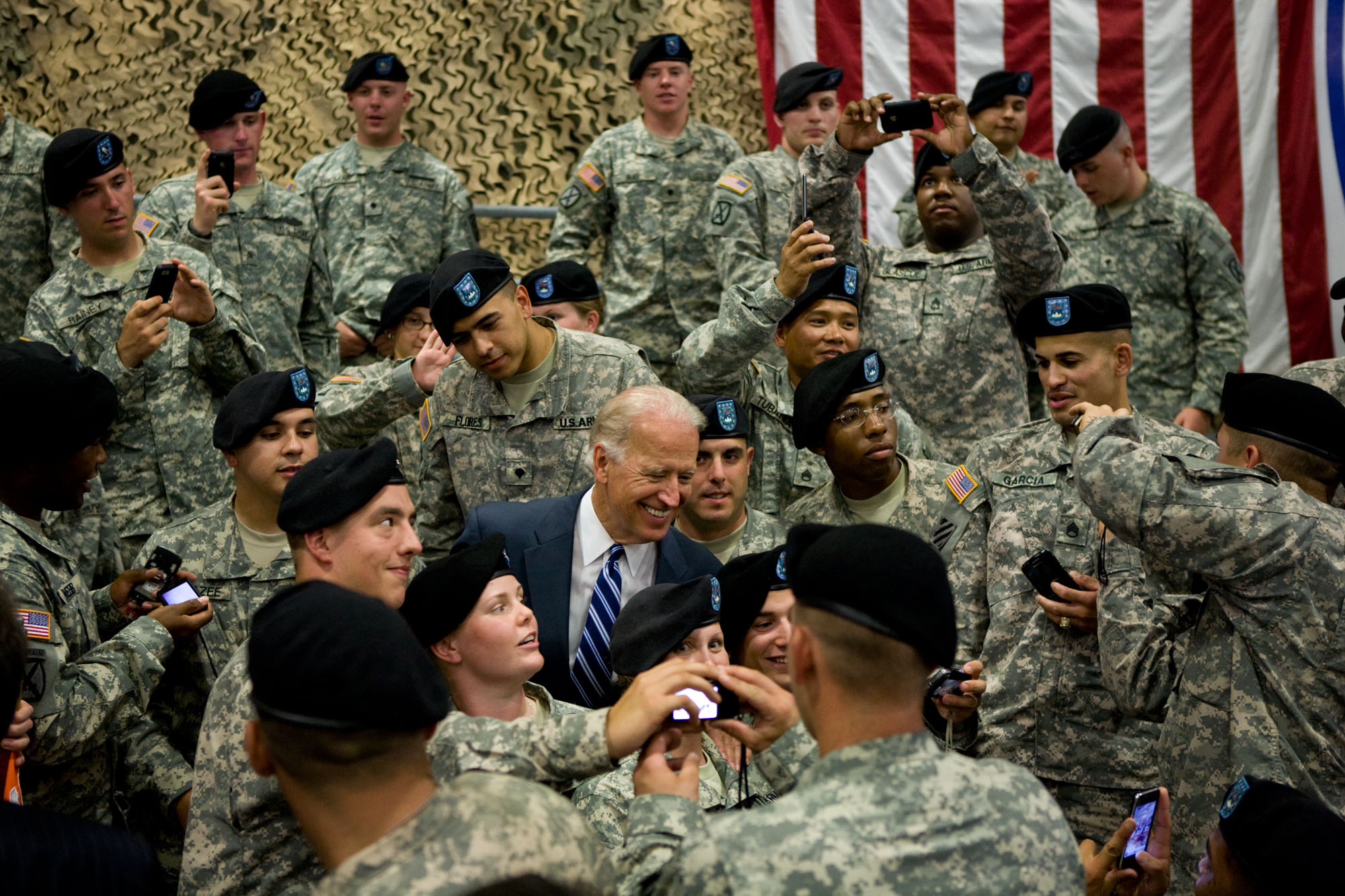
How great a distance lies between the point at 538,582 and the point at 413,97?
14.9 feet

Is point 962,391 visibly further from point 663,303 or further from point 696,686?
point 696,686

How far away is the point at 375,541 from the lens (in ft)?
10.6

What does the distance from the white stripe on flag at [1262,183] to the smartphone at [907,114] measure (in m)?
3.52

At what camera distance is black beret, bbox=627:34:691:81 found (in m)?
6.74

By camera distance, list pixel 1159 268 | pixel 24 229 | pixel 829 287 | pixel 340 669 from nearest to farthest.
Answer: pixel 340 669
pixel 829 287
pixel 24 229
pixel 1159 268

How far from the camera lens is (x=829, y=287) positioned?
497 cm

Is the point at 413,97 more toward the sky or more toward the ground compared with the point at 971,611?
more toward the sky

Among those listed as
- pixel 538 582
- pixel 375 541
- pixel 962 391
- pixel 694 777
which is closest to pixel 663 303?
pixel 962 391

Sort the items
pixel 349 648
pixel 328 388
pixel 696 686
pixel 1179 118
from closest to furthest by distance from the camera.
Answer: pixel 349 648, pixel 696 686, pixel 328 388, pixel 1179 118

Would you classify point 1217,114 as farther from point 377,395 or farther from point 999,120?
point 377,395

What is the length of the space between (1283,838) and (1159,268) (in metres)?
4.38

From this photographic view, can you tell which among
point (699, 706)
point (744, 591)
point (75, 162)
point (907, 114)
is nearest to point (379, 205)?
point (75, 162)

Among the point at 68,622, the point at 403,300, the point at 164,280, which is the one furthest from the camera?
the point at 403,300

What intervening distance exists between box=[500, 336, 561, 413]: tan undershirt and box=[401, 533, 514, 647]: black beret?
1427 millimetres
